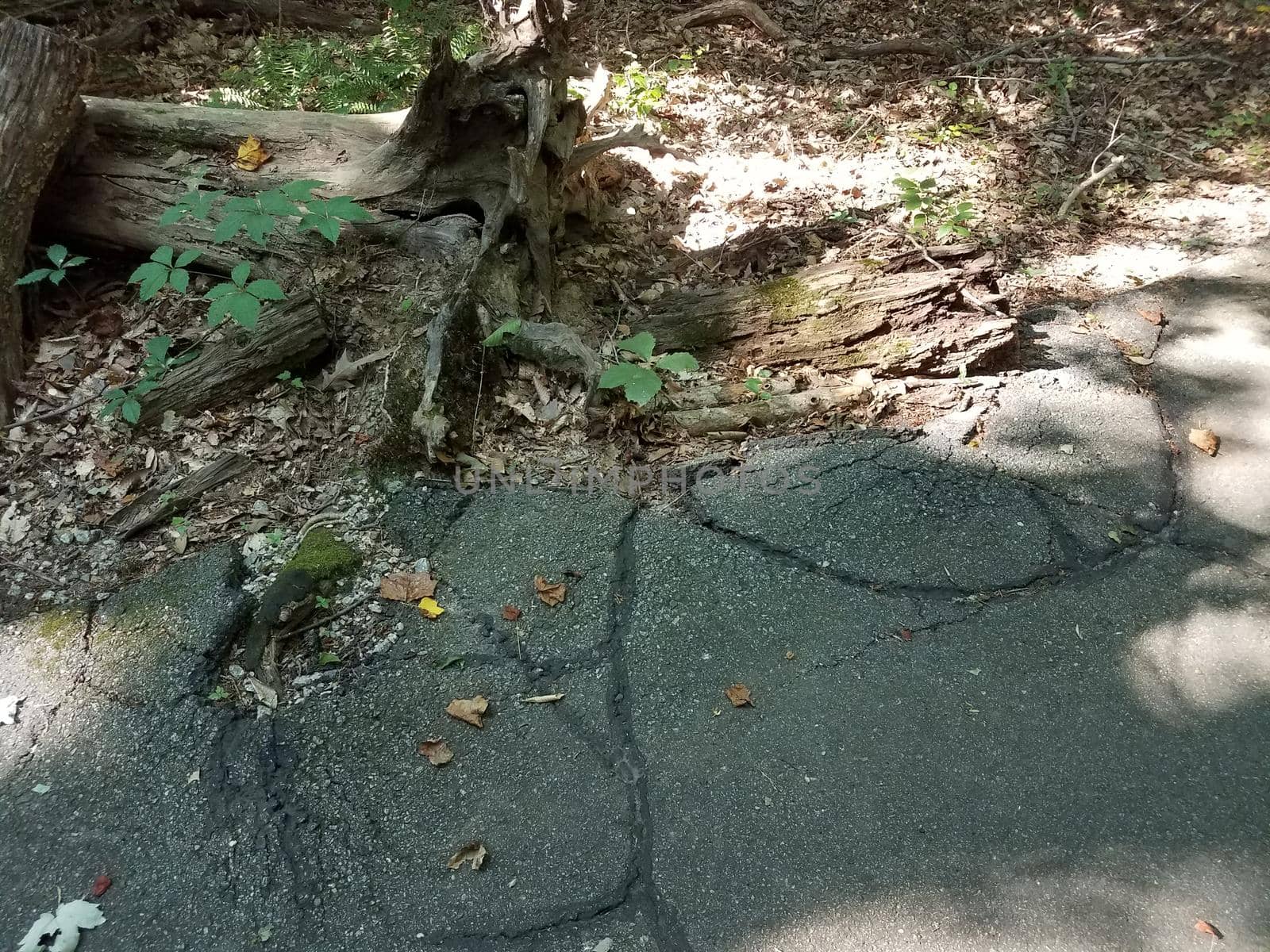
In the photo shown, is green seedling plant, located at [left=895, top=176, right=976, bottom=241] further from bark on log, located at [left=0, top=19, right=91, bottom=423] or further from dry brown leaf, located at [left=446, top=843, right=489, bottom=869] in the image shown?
bark on log, located at [left=0, top=19, right=91, bottom=423]

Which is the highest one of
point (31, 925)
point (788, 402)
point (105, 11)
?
point (105, 11)

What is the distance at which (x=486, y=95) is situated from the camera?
3.83 meters

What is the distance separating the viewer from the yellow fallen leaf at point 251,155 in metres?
3.90

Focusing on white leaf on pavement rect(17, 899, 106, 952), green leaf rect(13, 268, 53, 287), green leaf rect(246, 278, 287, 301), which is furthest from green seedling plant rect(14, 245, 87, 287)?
white leaf on pavement rect(17, 899, 106, 952)

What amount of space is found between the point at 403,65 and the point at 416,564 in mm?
4246

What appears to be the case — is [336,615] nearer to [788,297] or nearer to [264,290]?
[264,290]

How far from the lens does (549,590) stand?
9.22ft

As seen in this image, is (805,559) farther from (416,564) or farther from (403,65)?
(403,65)

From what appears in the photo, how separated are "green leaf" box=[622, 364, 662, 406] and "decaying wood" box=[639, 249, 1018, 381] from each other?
773mm

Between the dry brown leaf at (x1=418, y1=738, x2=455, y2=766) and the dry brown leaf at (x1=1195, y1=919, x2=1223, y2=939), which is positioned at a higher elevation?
the dry brown leaf at (x1=1195, y1=919, x2=1223, y2=939)

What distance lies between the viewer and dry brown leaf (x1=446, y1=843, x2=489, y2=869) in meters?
2.15

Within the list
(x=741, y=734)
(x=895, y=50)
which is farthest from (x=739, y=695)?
(x=895, y=50)

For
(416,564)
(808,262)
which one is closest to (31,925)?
(416,564)

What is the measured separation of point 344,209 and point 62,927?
2.49 meters
